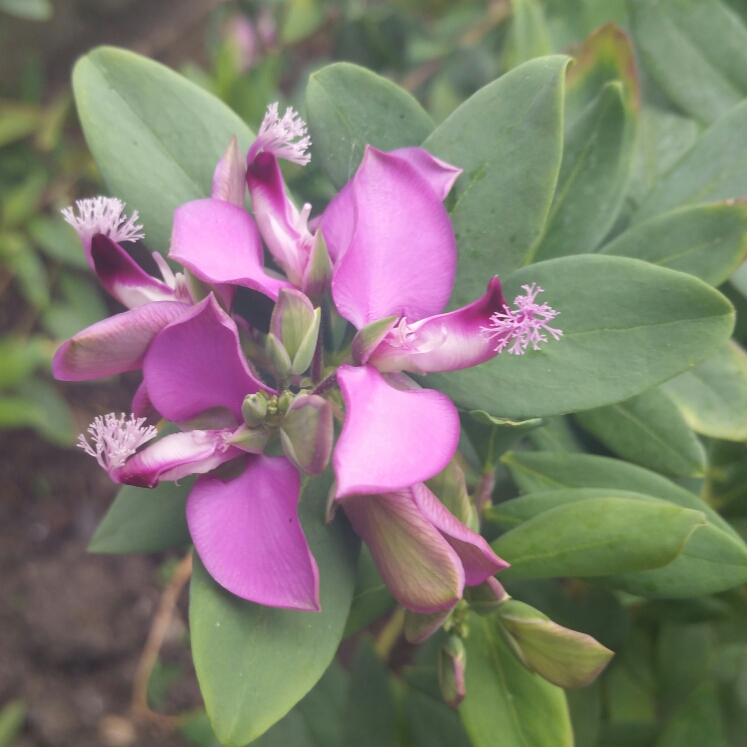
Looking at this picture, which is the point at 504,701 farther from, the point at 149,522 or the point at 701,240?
the point at 701,240

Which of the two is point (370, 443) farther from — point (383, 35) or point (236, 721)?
point (383, 35)

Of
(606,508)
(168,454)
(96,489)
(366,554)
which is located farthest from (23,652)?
(606,508)

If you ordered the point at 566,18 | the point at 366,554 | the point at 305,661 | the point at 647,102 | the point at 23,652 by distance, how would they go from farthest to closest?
the point at 23,652, the point at 566,18, the point at 647,102, the point at 366,554, the point at 305,661

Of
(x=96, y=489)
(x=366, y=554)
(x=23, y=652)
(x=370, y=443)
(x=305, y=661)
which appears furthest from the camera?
(x=96, y=489)

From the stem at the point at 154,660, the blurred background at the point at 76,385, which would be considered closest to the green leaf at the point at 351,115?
the blurred background at the point at 76,385

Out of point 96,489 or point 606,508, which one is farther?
point 96,489

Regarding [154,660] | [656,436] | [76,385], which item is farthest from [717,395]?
[76,385]

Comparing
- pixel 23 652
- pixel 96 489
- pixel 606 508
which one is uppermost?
pixel 606 508
